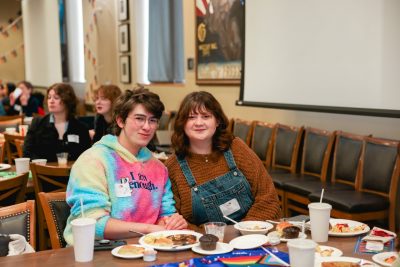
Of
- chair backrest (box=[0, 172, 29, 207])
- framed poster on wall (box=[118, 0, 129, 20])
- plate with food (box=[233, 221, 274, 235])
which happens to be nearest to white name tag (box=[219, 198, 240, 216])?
plate with food (box=[233, 221, 274, 235])

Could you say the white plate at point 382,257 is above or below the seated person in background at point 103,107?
below

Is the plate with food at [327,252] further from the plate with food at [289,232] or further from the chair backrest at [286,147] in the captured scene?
the chair backrest at [286,147]

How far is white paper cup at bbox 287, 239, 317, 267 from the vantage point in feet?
5.11

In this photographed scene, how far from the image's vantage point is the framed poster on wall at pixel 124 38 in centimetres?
926

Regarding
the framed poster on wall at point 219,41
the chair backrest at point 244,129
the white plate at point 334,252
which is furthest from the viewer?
the framed poster on wall at point 219,41

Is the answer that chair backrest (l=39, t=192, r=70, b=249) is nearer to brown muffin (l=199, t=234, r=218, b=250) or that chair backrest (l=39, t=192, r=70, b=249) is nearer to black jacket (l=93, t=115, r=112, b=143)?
brown muffin (l=199, t=234, r=218, b=250)

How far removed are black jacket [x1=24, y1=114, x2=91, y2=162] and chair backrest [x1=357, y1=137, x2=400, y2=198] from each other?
2.41 meters

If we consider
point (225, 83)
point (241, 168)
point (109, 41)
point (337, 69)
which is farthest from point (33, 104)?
point (241, 168)

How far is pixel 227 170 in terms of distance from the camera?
269 centimetres

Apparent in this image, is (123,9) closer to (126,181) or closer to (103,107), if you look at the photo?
(103,107)

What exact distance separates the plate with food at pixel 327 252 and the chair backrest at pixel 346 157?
2.61m

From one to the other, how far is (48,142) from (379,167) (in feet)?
9.03

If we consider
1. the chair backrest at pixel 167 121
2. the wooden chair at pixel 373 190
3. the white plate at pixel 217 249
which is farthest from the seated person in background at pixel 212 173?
the chair backrest at pixel 167 121

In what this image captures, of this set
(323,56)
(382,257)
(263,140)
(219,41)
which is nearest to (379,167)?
(323,56)
